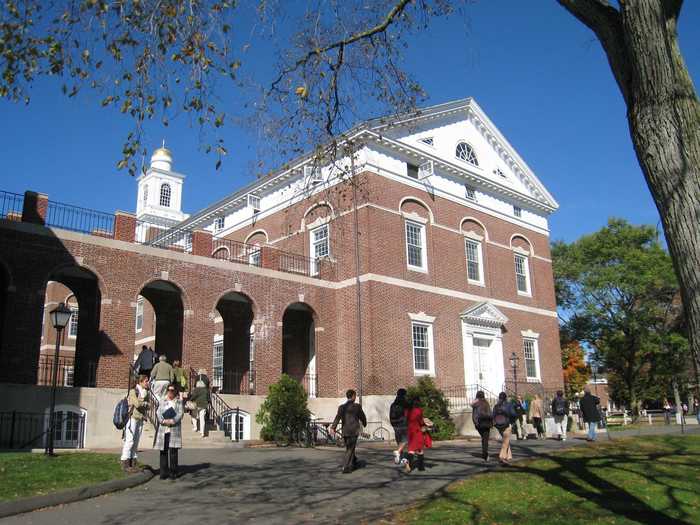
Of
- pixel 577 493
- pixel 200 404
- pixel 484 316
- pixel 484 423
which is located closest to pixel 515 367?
pixel 484 316

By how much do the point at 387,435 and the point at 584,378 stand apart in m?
42.9

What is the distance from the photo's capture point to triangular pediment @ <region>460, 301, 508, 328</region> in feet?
94.7

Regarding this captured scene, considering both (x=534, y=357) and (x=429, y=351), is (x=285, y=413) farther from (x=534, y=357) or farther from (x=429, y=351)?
(x=534, y=357)

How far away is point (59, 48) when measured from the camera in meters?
8.97

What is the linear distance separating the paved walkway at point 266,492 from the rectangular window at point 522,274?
18376 millimetres

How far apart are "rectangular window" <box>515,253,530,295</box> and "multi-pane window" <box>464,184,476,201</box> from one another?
431 cm

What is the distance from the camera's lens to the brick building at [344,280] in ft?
67.2

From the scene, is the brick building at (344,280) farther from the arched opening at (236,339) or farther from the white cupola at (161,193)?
the white cupola at (161,193)

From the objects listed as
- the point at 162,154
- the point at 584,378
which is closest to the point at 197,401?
the point at 162,154

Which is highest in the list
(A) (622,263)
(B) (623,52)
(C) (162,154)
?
(C) (162,154)

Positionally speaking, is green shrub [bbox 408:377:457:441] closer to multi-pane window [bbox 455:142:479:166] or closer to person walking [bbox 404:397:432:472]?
person walking [bbox 404:397:432:472]

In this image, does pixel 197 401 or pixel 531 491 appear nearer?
pixel 531 491

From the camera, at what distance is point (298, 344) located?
28.5 meters

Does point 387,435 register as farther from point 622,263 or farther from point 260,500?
point 622,263
